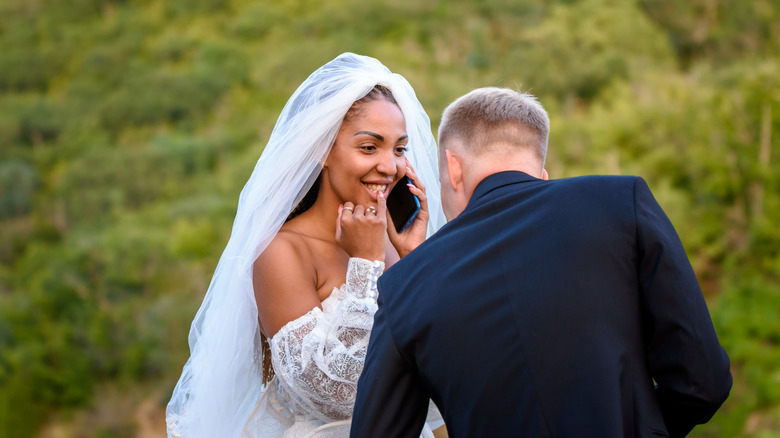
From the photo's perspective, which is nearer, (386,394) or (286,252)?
(386,394)

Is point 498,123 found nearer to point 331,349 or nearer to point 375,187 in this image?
point 375,187

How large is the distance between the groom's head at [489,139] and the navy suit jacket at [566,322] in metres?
0.20

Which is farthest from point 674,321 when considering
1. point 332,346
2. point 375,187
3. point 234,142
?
point 234,142

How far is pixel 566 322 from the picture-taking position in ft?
6.09

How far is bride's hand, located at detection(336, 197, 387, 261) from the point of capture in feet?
8.63

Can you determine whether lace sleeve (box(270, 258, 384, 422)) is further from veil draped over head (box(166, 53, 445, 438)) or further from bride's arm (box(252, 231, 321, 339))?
veil draped over head (box(166, 53, 445, 438))

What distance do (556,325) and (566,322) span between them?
3cm

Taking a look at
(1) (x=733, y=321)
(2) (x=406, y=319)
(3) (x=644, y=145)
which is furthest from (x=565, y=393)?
(3) (x=644, y=145)

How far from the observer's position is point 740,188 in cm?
1508

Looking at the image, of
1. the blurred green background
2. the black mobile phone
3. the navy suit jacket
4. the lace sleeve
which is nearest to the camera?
the navy suit jacket

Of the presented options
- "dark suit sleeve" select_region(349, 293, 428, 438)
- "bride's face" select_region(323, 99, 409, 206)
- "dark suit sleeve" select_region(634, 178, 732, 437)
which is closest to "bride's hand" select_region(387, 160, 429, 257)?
"bride's face" select_region(323, 99, 409, 206)

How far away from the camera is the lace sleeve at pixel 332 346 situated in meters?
2.50

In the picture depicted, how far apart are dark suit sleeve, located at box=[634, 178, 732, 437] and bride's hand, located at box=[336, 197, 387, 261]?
98 cm

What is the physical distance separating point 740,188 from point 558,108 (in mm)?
11091
